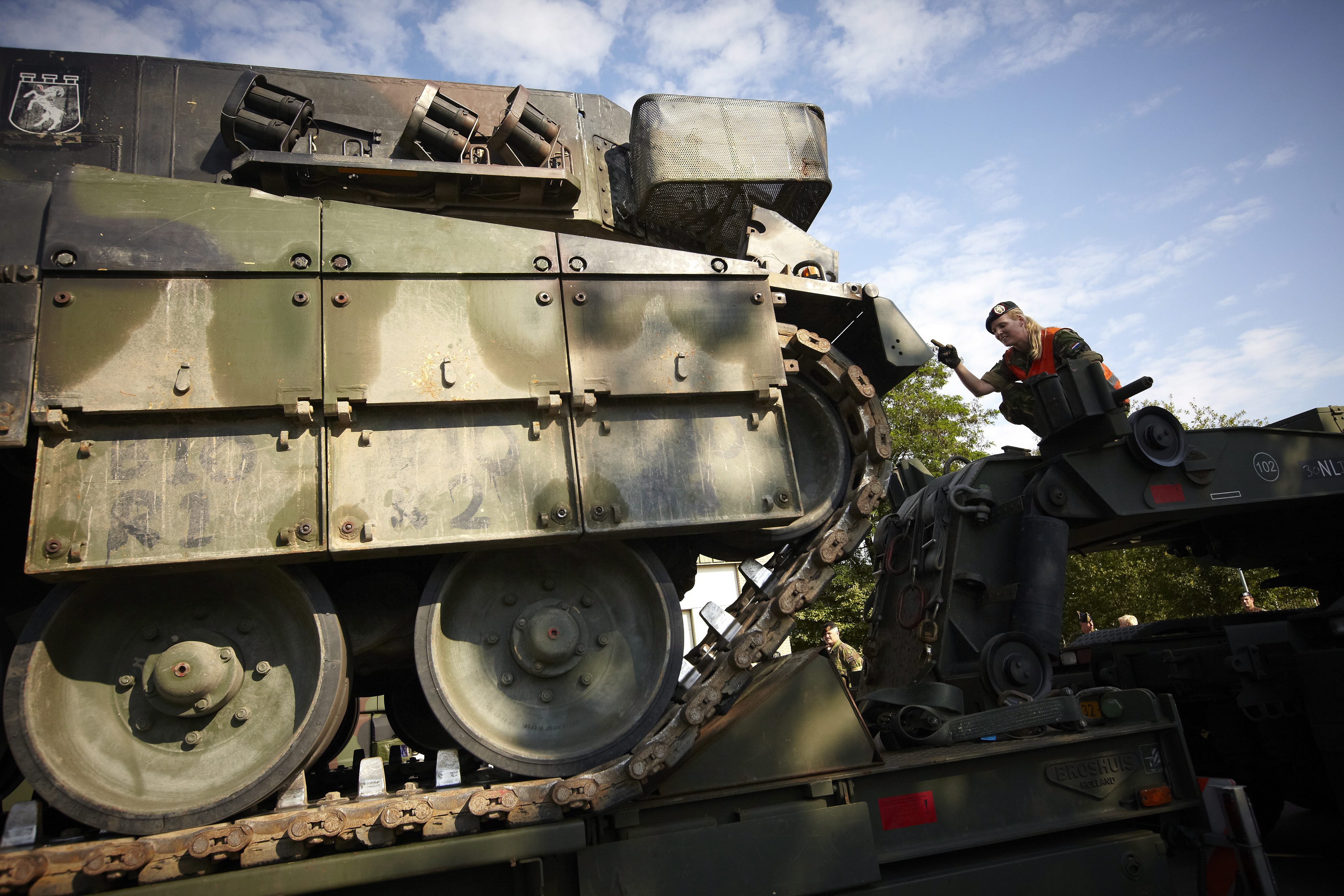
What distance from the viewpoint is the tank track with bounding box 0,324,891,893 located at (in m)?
3.21

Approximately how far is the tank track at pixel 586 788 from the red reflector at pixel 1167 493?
1.92 meters

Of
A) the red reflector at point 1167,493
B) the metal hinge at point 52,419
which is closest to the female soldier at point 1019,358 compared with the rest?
the red reflector at point 1167,493

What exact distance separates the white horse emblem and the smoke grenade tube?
233 inches

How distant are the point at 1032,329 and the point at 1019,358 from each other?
0.23 meters

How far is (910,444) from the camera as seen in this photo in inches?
851

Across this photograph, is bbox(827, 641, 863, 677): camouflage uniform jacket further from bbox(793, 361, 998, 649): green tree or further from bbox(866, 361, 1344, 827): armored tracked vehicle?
bbox(793, 361, 998, 649): green tree

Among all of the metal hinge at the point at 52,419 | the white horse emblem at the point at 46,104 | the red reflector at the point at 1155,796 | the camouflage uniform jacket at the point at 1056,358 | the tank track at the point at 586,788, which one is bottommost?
the red reflector at the point at 1155,796

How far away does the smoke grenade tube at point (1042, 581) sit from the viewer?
4879mm

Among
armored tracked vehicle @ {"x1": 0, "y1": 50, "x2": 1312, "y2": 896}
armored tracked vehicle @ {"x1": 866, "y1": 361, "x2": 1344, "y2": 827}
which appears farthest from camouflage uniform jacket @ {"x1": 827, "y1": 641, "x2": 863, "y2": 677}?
armored tracked vehicle @ {"x1": 0, "y1": 50, "x2": 1312, "y2": 896}

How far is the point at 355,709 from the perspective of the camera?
541 centimetres

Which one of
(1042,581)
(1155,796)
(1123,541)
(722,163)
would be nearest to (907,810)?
(1155,796)

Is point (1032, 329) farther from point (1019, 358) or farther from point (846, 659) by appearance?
point (846, 659)

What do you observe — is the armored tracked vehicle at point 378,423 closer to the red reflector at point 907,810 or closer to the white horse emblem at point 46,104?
the white horse emblem at point 46,104

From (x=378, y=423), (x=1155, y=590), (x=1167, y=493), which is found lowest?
(x=1155, y=590)
